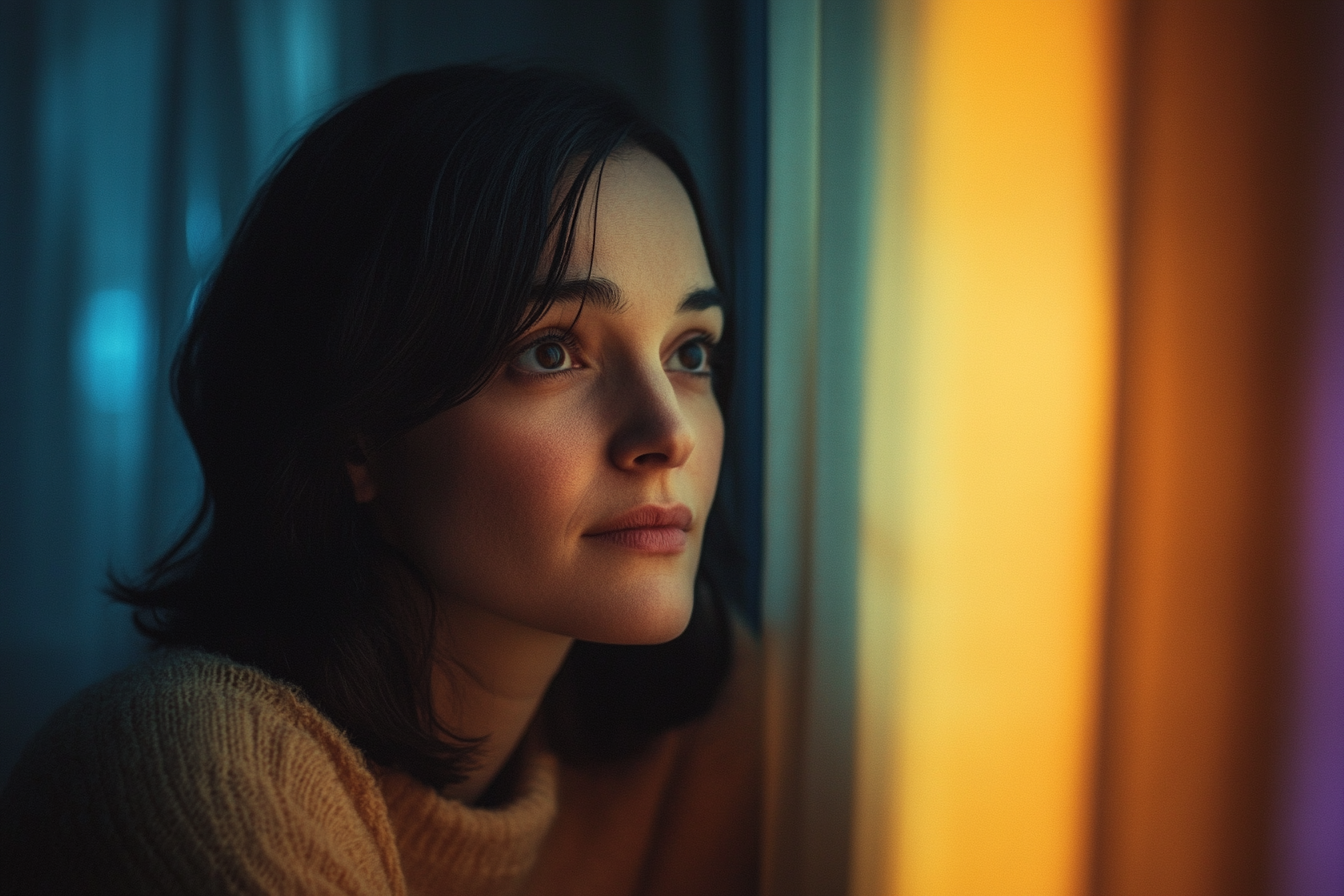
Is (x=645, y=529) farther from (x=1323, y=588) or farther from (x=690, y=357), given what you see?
(x=1323, y=588)

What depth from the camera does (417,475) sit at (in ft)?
2.89

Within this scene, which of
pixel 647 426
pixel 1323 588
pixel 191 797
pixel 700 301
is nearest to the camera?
pixel 1323 588

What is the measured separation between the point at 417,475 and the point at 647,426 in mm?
240

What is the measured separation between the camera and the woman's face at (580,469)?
0.83m

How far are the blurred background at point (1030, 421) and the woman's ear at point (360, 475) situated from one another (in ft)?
1.47

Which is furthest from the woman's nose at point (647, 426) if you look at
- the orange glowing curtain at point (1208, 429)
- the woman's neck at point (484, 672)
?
the orange glowing curtain at point (1208, 429)

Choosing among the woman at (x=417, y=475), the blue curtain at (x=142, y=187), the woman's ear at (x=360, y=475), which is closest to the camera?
the woman at (x=417, y=475)

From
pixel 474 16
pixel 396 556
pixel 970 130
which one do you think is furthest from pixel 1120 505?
pixel 474 16

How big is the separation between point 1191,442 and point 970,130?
0.32 meters

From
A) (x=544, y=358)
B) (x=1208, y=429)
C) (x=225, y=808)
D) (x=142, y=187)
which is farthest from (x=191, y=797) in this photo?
(x=142, y=187)

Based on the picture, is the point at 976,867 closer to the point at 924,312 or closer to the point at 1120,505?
the point at 1120,505

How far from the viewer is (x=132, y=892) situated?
654mm

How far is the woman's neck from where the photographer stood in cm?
97

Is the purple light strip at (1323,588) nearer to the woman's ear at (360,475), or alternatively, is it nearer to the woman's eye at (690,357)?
the woman's eye at (690,357)
